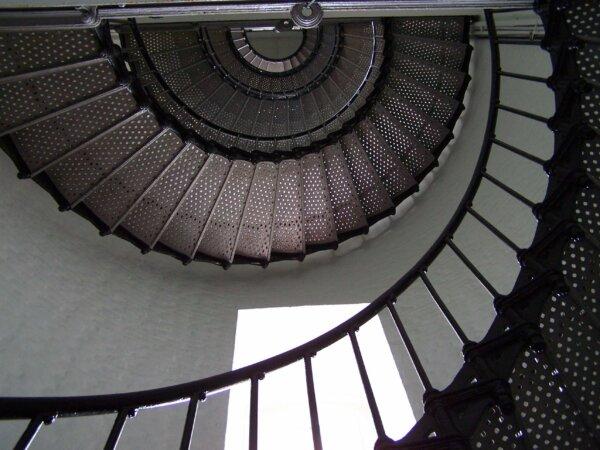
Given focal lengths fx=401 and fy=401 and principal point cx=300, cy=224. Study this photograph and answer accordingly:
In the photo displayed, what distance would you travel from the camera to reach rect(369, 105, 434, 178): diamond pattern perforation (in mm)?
4172

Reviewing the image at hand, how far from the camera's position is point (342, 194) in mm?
4406

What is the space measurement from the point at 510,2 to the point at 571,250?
1291 millimetres

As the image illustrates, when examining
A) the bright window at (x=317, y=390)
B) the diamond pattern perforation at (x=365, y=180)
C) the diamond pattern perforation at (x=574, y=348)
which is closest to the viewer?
the diamond pattern perforation at (x=574, y=348)

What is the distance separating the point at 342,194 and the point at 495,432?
10.2 feet

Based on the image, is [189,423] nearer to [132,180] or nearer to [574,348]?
[574,348]

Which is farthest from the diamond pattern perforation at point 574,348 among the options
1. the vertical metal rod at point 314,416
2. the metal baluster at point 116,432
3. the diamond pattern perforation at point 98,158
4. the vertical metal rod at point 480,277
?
the diamond pattern perforation at point 98,158

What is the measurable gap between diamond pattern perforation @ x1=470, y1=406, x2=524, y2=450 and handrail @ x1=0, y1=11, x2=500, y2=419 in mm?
721

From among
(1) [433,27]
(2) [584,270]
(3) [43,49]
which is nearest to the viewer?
(2) [584,270]

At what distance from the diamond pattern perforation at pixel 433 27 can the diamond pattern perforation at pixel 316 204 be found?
1.50 meters

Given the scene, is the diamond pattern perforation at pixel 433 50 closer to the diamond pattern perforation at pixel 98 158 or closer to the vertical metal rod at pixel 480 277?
the vertical metal rod at pixel 480 277

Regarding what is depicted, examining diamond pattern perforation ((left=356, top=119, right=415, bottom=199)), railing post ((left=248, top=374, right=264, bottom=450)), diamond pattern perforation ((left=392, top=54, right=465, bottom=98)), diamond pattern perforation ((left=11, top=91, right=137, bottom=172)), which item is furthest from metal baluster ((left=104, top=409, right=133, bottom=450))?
diamond pattern perforation ((left=392, top=54, right=465, bottom=98))

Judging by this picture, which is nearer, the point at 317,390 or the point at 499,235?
the point at 499,235

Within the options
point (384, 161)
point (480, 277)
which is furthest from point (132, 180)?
point (480, 277)

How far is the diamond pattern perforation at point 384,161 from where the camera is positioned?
13.9 ft
